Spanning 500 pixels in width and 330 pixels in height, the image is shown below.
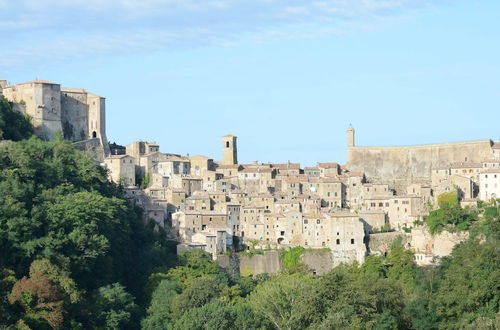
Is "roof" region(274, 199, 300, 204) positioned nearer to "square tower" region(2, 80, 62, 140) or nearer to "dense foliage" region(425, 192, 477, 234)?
"dense foliage" region(425, 192, 477, 234)

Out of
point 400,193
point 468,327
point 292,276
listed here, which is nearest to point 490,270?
point 468,327

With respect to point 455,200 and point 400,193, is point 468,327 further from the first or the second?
point 400,193

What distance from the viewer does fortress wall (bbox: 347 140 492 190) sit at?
8869 cm

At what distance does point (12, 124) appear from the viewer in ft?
Answer: 266

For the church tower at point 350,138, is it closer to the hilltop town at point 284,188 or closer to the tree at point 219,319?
the hilltop town at point 284,188

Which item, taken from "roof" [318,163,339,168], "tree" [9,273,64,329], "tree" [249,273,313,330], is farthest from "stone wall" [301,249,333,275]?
"tree" [9,273,64,329]

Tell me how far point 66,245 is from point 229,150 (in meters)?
29.3

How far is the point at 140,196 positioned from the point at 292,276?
12914 millimetres

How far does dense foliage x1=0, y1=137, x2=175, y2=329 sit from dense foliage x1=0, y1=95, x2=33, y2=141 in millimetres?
2347

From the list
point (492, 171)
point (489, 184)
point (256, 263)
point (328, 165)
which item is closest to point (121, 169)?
point (256, 263)

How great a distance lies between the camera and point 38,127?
83.7 meters

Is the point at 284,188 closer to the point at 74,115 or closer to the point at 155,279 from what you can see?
the point at 74,115

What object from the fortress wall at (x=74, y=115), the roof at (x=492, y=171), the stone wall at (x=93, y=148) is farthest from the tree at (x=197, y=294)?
the roof at (x=492, y=171)

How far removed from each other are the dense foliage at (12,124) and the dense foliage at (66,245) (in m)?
2.35
